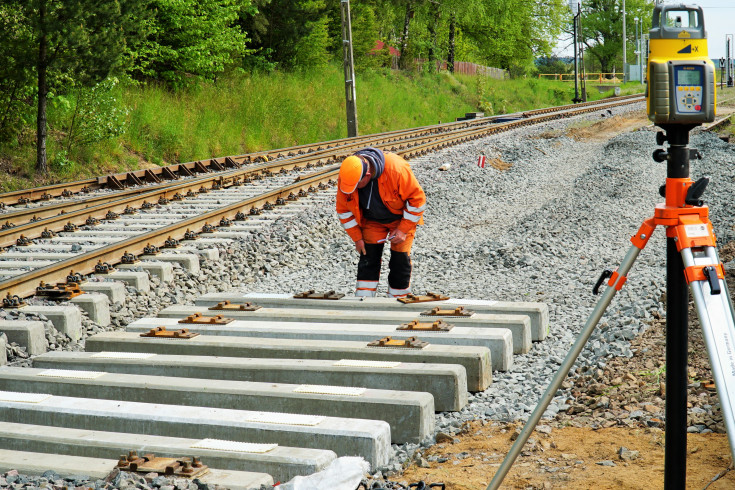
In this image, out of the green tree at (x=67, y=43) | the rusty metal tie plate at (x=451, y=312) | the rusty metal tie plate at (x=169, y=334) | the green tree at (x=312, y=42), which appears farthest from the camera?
the green tree at (x=312, y=42)

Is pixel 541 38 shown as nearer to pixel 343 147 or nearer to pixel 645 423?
pixel 343 147

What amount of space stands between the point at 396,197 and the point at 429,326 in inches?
55.9

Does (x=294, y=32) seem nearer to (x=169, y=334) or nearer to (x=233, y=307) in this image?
(x=233, y=307)

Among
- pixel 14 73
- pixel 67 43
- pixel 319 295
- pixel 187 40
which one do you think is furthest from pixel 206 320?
pixel 187 40

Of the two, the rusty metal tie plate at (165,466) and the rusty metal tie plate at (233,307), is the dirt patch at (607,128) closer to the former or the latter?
the rusty metal tie plate at (233,307)

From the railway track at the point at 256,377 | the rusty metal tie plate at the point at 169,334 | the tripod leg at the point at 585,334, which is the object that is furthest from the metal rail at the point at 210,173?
the tripod leg at the point at 585,334

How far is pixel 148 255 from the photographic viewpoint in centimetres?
804

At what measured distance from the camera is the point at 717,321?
2.38 meters

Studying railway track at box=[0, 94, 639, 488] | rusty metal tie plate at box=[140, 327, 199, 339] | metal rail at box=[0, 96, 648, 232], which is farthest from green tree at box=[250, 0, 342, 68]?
rusty metal tie plate at box=[140, 327, 199, 339]

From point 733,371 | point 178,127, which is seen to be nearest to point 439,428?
point 733,371

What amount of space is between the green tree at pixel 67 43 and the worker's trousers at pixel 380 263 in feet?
31.5

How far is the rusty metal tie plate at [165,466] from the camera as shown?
3.31 m

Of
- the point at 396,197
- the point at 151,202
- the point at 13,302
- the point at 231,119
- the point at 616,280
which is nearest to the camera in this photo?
the point at 616,280

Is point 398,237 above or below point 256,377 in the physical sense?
above
